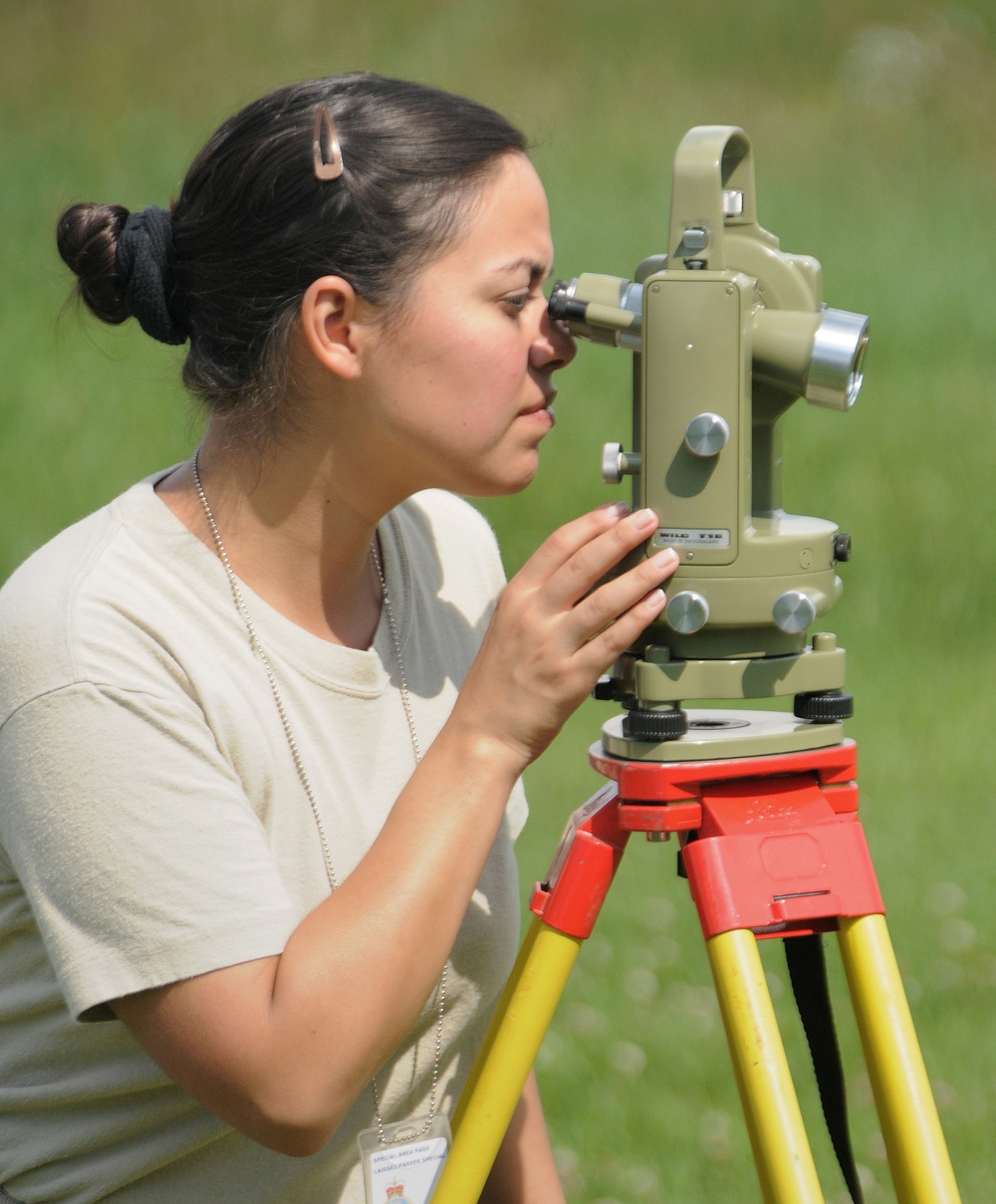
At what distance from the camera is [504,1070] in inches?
59.2

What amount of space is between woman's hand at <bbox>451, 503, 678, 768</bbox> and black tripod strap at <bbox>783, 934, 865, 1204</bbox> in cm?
44

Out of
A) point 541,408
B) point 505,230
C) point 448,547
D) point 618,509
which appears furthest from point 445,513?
point 618,509

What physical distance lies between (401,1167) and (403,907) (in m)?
0.38

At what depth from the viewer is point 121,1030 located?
167 centimetres

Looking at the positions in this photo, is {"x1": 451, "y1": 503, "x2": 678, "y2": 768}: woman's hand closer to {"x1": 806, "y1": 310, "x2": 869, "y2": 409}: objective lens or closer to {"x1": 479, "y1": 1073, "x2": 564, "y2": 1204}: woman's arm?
{"x1": 806, "y1": 310, "x2": 869, "y2": 409}: objective lens

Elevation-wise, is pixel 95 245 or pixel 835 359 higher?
pixel 95 245

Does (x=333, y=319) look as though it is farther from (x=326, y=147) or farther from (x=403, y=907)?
(x=403, y=907)

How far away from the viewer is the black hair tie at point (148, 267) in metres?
1.85

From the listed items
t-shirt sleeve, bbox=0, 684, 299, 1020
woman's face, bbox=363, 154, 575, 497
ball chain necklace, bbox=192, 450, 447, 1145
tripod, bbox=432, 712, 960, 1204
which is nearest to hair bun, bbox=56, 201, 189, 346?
ball chain necklace, bbox=192, 450, 447, 1145

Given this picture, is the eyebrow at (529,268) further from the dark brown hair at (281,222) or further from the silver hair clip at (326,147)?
the silver hair clip at (326,147)

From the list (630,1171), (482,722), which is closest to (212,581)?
(482,722)

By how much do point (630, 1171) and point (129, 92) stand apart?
704 cm

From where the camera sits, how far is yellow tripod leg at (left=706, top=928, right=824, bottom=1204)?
1354mm

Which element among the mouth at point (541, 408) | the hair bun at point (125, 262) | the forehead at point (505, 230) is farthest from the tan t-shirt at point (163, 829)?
the forehead at point (505, 230)
